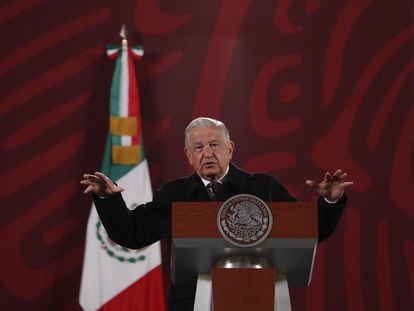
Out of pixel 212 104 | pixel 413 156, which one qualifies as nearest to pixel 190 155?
pixel 212 104

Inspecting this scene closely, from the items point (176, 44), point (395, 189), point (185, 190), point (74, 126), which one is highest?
point (176, 44)

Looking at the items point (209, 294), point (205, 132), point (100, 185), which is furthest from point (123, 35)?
point (209, 294)

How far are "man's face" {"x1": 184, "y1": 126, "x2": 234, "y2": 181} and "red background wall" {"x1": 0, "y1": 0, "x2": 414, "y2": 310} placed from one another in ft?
6.97

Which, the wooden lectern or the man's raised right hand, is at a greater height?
the man's raised right hand

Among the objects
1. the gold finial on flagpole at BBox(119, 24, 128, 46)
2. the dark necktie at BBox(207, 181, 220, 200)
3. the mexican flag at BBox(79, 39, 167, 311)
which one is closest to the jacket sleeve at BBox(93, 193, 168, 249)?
the dark necktie at BBox(207, 181, 220, 200)

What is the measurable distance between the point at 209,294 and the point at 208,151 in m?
0.69

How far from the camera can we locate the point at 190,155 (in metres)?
2.70

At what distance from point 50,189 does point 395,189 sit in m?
2.28

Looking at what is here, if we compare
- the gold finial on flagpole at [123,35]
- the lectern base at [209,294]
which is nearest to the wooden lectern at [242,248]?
the lectern base at [209,294]

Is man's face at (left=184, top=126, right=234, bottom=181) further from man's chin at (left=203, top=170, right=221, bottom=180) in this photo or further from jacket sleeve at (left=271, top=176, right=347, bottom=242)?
jacket sleeve at (left=271, top=176, right=347, bottom=242)

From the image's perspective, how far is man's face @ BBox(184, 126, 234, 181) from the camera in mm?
2646

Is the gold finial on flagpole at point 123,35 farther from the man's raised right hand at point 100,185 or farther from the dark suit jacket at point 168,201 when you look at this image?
the man's raised right hand at point 100,185

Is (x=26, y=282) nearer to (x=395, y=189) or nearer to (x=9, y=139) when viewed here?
(x=9, y=139)

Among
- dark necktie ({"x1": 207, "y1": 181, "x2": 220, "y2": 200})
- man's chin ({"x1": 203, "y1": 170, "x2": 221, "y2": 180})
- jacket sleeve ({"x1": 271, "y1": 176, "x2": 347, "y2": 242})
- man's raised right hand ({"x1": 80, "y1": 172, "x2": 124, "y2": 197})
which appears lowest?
jacket sleeve ({"x1": 271, "y1": 176, "x2": 347, "y2": 242})
